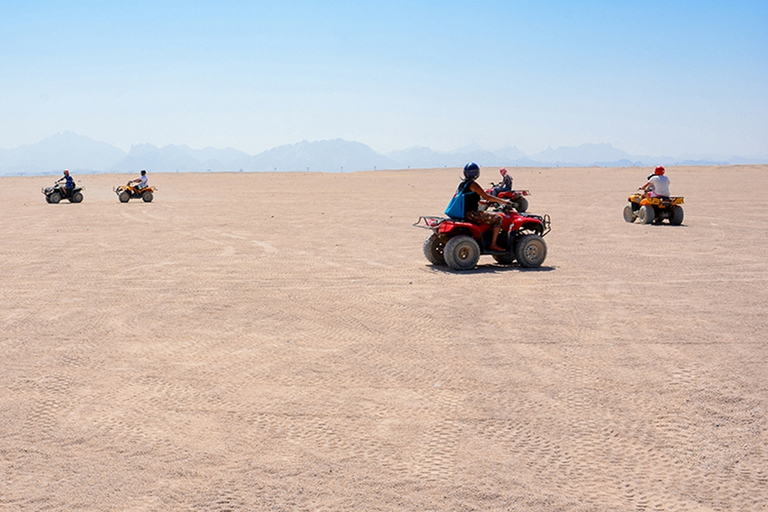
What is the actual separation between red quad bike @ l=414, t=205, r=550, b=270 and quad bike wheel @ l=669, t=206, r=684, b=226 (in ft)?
26.2

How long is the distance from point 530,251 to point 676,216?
8.66 m

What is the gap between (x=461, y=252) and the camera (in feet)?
36.3

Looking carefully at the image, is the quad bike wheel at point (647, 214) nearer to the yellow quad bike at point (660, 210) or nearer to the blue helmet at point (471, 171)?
the yellow quad bike at point (660, 210)

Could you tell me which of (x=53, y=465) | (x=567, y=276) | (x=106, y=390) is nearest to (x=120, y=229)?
(x=567, y=276)

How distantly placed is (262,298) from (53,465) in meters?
4.78

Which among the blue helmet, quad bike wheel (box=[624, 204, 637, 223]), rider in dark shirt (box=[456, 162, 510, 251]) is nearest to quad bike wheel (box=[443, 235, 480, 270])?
rider in dark shirt (box=[456, 162, 510, 251])

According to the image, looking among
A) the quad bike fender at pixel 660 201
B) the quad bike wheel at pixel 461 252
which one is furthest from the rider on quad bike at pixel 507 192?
the quad bike wheel at pixel 461 252

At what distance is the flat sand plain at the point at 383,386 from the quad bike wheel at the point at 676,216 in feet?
21.8

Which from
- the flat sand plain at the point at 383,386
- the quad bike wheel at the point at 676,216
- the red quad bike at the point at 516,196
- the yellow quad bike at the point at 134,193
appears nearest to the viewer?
the flat sand plain at the point at 383,386

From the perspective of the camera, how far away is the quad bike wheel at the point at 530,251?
1123 centimetres

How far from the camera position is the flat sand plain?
401cm

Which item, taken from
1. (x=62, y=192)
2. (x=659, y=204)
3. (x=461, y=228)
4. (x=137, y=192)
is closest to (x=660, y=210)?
(x=659, y=204)

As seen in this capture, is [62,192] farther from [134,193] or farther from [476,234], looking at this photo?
[476,234]

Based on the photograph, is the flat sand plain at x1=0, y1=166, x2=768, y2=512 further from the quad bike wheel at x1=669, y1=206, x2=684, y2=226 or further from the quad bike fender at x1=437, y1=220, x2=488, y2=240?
the quad bike wheel at x1=669, y1=206, x2=684, y2=226
